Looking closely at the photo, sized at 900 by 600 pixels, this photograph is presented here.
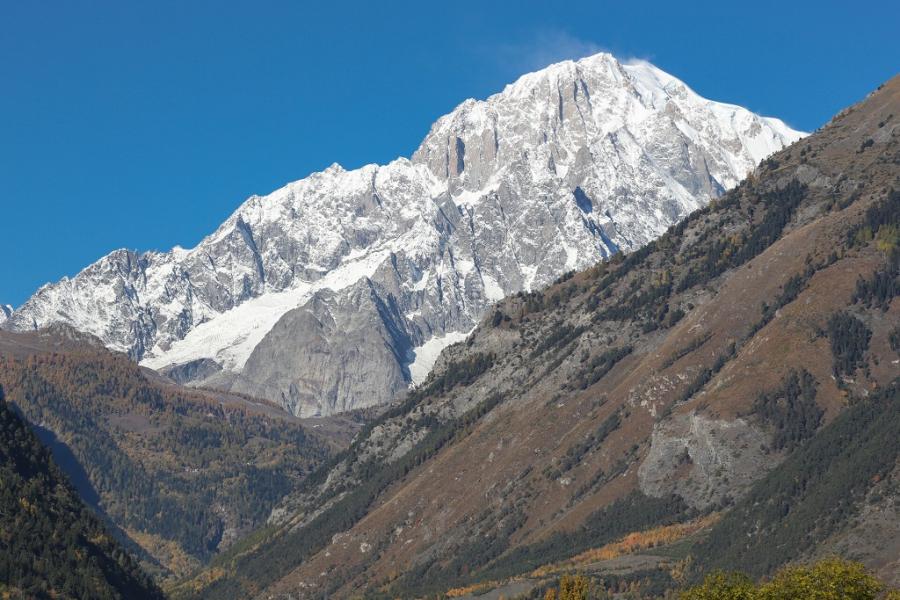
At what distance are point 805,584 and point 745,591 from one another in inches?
386

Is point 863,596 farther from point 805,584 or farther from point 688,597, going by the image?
point 688,597

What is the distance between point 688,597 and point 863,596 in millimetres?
24475

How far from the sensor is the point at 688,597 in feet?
656

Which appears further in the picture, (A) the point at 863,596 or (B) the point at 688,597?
(B) the point at 688,597

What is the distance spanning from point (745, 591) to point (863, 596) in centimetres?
1647

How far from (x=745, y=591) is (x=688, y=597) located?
26.6 ft

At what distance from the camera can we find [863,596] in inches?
7249

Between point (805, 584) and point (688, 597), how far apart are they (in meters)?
17.7

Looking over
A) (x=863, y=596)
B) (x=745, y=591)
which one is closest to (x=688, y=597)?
(x=745, y=591)

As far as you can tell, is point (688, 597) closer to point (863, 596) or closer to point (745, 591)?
point (745, 591)

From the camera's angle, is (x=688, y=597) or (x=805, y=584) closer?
(x=805, y=584)

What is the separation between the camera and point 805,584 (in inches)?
7397

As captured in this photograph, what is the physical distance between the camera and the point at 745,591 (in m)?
195
